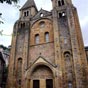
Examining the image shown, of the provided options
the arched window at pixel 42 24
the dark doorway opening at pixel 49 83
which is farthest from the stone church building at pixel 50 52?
the arched window at pixel 42 24

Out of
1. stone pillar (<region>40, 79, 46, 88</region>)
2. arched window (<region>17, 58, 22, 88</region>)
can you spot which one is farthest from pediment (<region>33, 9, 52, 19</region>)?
stone pillar (<region>40, 79, 46, 88</region>)

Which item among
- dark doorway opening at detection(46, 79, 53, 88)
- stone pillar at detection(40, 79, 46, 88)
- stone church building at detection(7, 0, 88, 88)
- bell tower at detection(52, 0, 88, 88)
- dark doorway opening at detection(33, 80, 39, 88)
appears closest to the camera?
bell tower at detection(52, 0, 88, 88)

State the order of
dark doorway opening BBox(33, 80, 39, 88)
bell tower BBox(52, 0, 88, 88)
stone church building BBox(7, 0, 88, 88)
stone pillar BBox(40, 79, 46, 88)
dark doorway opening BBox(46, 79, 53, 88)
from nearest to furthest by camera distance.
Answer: bell tower BBox(52, 0, 88, 88) → stone church building BBox(7, 0, 88, 88) → dark doorway opening BBox(46, 79, 53, 88) → stone pillar BBox(40, 79, 46, 88) → dark doorway opening BBox(33, 80, 39, 88)

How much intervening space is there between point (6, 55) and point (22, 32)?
13736 mm

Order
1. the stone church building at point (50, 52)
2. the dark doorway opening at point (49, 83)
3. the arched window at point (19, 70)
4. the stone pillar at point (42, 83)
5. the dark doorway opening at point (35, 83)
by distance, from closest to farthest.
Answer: the stone church building at point (50, 52) → the dark doorway opening at point (49, 83) → the stone pillar at point (42, 83) → the dark doorway opening at point (35, 83) → the arched window at point (19, 70)

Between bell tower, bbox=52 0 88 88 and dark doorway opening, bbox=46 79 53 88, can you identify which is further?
dark doorway opening, bbox=46 79 53 88

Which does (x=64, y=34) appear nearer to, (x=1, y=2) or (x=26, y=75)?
(x=26, y=75)

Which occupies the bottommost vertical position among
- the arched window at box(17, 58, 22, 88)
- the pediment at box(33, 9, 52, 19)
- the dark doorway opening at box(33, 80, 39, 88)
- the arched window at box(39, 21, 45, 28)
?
the dark doorway opening at box(33, 80, 39, 88)

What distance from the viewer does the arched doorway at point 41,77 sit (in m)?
18.9

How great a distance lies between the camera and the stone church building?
57.4 feet

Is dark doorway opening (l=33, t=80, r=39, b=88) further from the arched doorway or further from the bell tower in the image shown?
the bell tower

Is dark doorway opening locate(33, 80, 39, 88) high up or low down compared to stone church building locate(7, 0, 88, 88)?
down

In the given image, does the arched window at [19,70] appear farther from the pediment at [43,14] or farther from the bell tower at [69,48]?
the pediment at [43,14]

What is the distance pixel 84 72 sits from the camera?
16.9m
